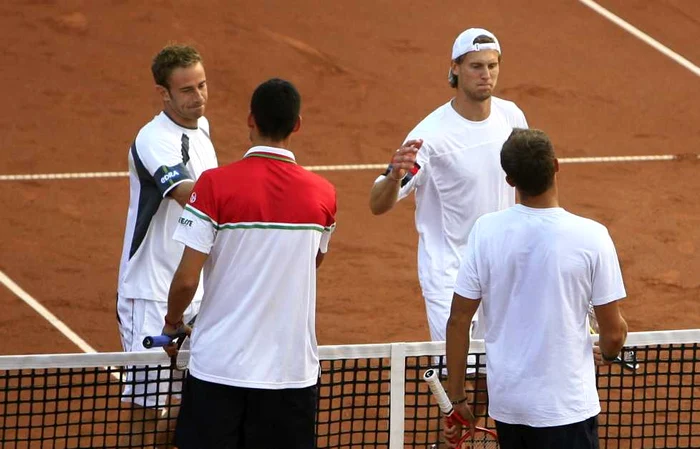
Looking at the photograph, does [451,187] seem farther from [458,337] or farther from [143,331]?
[458,337]

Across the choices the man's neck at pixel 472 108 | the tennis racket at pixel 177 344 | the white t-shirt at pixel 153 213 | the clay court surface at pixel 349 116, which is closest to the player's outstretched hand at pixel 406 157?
the man's neck at pixel 472 108

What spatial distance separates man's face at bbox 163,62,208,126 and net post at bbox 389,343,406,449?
5.28 ft

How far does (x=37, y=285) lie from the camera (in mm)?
10594

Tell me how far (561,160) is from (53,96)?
17.6 ft

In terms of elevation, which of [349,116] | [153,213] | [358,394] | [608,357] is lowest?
[358,394]

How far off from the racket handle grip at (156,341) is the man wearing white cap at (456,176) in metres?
1.79

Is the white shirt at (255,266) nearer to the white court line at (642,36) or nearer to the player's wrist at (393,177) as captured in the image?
the player's wrist at (393,177)

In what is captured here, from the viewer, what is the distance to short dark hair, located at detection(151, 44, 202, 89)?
691 centimetres

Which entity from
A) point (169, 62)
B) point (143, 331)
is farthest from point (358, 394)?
point (169, 62)

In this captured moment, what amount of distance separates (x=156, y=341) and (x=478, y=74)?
257cm

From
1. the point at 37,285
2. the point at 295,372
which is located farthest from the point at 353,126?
the point at 295,372

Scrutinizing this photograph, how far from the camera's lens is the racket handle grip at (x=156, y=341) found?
5.71 metres

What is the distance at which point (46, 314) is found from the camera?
1014 centimetres

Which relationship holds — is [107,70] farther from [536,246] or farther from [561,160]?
[536,246]
